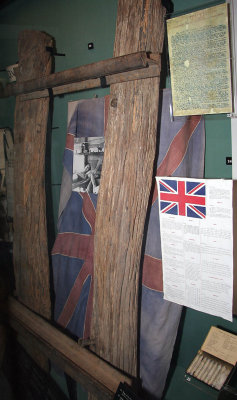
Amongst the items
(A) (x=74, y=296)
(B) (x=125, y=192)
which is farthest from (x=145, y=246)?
(A) (x=74, y=296)

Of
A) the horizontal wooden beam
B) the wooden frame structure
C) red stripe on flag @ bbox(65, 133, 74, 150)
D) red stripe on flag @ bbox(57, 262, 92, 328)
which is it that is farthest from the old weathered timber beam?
the horizontal wooden beam

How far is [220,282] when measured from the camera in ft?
4.81

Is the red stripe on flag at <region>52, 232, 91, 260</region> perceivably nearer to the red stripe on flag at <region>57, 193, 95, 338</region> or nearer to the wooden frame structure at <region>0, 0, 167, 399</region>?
the red stripe on flag at <region>57, 193, 95, 338</region>

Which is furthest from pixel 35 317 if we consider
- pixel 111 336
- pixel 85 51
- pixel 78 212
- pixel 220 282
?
pixel 85 51

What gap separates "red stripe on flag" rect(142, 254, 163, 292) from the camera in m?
1.67

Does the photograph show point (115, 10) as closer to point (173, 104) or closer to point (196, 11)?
point (196, 11)

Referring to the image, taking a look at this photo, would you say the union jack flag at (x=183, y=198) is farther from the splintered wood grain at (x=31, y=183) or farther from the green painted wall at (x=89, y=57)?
the splintered wood grain at (x=31, y=183)

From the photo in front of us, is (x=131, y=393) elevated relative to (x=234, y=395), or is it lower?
lower

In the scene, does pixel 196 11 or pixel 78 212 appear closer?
pixel 196 11

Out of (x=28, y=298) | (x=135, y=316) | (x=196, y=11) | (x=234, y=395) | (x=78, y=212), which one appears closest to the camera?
(x=234, y=395)

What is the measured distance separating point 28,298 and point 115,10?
2.07 m

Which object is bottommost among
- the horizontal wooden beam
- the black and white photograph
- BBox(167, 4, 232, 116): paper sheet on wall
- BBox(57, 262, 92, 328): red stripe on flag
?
the horizontal wooden beam

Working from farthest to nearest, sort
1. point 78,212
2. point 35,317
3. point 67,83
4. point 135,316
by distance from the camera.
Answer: point 35,317, point 78,212, point 67,83, point 135,316

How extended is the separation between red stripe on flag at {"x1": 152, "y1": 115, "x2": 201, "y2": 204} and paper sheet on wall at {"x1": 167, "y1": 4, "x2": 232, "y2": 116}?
0.07 m
